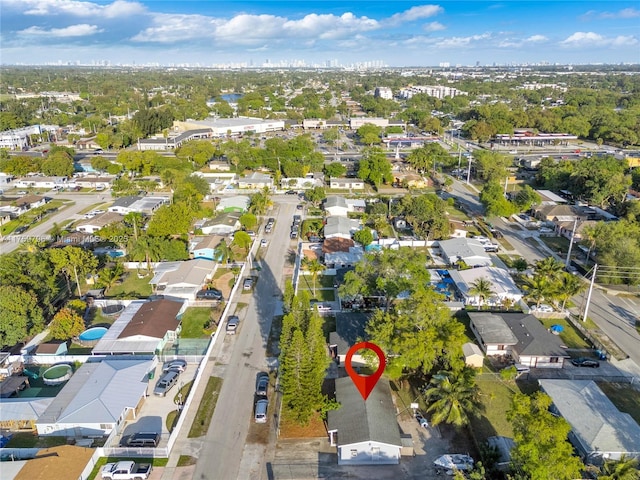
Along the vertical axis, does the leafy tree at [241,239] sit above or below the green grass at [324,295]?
above

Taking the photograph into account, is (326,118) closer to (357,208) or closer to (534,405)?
(357,208)

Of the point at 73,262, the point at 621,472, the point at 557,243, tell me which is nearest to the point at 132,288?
the point at 73,262

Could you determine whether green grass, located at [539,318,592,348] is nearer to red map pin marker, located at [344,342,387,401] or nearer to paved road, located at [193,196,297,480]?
red map pin marker, located at [344,342,387,401]

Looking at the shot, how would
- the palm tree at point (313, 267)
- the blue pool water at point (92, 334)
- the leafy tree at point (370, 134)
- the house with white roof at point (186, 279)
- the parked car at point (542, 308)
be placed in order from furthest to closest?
the leafy tree at point (370, 134) < the palm tree at point (313, 267) < the house with white roof at point (186, 279) < the parked car at point (542, 308) < the blue pool water at point (92, 334)

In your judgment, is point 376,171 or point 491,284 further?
point 376,171

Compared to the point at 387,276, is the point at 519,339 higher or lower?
lower

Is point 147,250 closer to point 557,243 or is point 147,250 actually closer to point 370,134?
point 557,243

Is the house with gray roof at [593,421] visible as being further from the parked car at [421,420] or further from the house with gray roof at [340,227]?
the house with gray roof at [340,227]

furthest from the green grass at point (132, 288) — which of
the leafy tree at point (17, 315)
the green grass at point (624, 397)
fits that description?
the green grass at point (624, 397)
